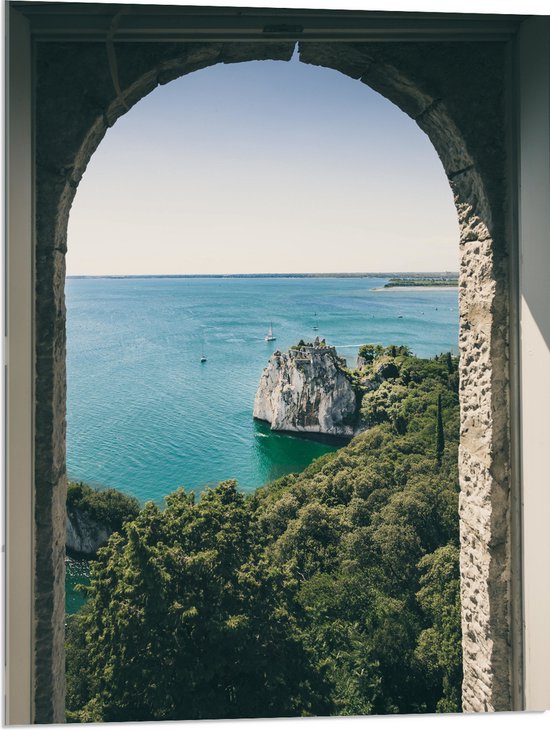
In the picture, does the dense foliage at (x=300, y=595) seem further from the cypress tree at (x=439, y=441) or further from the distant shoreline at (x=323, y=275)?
the distant shoreline at (x=323, y=275)

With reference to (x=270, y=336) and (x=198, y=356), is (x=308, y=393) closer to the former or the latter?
(x=270, y=336)

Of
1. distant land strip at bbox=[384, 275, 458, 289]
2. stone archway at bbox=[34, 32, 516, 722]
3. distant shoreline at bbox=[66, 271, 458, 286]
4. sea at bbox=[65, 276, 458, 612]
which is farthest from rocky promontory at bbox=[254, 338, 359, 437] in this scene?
stone archway at bbox=[34, 32, 516, 722]

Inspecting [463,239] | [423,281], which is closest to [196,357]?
[423,281]

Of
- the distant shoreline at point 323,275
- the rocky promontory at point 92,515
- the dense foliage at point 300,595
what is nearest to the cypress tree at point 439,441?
the dense foliage at point 300,595

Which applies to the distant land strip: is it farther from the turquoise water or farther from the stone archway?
the stone archway

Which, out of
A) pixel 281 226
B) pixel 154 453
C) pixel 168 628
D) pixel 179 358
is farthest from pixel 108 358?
pixel 168 628
